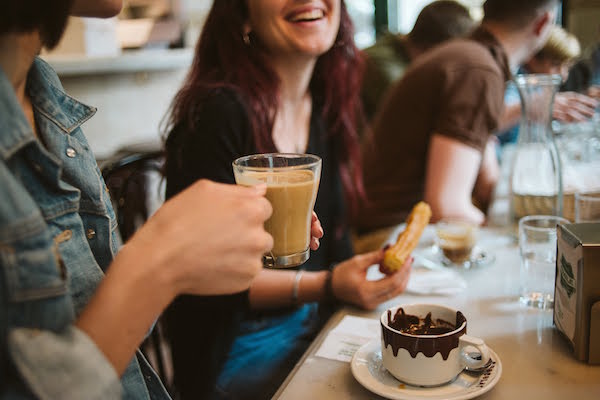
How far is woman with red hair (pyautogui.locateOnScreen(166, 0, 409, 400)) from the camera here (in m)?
1.29

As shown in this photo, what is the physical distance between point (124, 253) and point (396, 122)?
1756 mm

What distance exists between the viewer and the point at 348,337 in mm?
1027

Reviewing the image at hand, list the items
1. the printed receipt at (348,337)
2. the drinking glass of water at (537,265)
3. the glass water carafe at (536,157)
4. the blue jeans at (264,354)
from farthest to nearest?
1. the glass water carafe at (536,157)
2. the blue jeans at (264,354)
3. the drinking glass of water at (537,265)
4. the printed receipt at (348,337)

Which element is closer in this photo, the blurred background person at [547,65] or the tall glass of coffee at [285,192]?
the tall glass of coffee at [285,192]

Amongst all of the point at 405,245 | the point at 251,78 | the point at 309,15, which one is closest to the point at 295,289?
the point at 405,245

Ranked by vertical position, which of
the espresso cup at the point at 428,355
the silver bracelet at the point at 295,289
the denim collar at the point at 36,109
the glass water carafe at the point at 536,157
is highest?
the denim collar at the point at 36,109

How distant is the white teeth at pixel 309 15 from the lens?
1.42m

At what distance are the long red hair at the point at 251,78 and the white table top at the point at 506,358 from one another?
581 mm

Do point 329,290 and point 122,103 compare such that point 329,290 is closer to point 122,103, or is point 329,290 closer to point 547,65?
point 122,103

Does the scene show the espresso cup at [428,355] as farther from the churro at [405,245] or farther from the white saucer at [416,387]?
the churro at [405,245]

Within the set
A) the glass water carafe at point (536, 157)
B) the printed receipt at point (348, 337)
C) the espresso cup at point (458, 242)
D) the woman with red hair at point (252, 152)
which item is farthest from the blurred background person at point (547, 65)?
the printed receipt at point (348, 337)

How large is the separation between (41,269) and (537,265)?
0.97m

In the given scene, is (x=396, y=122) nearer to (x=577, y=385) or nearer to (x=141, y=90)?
(x=577, y=385)

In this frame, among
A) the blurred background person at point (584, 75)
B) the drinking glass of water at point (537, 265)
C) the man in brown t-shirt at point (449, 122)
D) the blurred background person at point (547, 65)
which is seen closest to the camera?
the drinking glass of water at point (537, 265)
